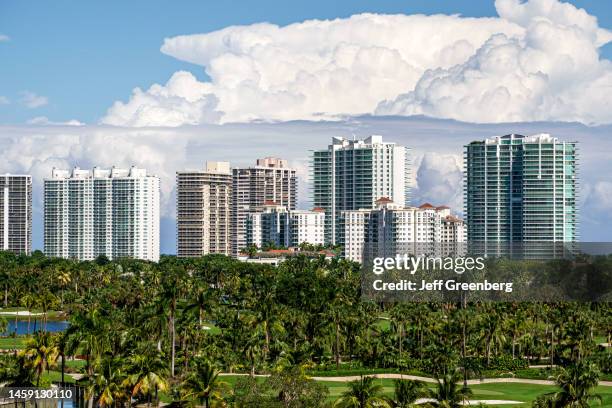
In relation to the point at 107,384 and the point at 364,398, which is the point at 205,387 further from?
the point at 364,398

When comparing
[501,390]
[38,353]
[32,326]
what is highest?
[38,353]

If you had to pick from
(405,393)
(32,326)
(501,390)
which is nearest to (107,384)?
(405,393)

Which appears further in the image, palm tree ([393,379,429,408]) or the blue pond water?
the blue pond water

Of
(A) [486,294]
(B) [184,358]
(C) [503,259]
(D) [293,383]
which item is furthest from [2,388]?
(C) [503,259]

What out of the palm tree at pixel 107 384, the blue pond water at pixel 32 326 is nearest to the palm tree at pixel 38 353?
the palm tree at pixel 107 384

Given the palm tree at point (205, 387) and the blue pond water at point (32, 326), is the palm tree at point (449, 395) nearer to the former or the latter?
the palm tree at point (205, 387)

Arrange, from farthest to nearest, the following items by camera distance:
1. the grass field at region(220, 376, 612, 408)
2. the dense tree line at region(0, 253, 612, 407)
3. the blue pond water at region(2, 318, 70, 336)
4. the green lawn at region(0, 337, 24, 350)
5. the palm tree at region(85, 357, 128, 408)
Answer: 1. the blue pond water at region(2, 318, 70, 336)
2. the green lawn at region(0, 337, 24, 350)
3. the grass field at region(220, 376, 612, 408)
4. the dense tree line at region(0, 253, 612, 407)
5. the palm tree at region(85, 357, 128, 408)

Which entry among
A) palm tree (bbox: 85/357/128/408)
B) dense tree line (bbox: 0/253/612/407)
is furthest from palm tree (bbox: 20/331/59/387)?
palm tree (bbox: 85/357/128/408)

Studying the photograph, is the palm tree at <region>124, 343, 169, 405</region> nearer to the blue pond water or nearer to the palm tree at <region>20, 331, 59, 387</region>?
the palm tree at <region>20, 331, 59, 387</region>

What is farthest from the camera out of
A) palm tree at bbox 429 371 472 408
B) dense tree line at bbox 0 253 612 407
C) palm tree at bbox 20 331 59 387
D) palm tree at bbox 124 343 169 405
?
dense tree line at bbox 0 253 612 407

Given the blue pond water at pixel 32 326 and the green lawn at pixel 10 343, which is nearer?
the green lawn at pixel 10 343

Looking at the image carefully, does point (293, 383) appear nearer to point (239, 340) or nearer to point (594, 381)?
point (594, 381)
